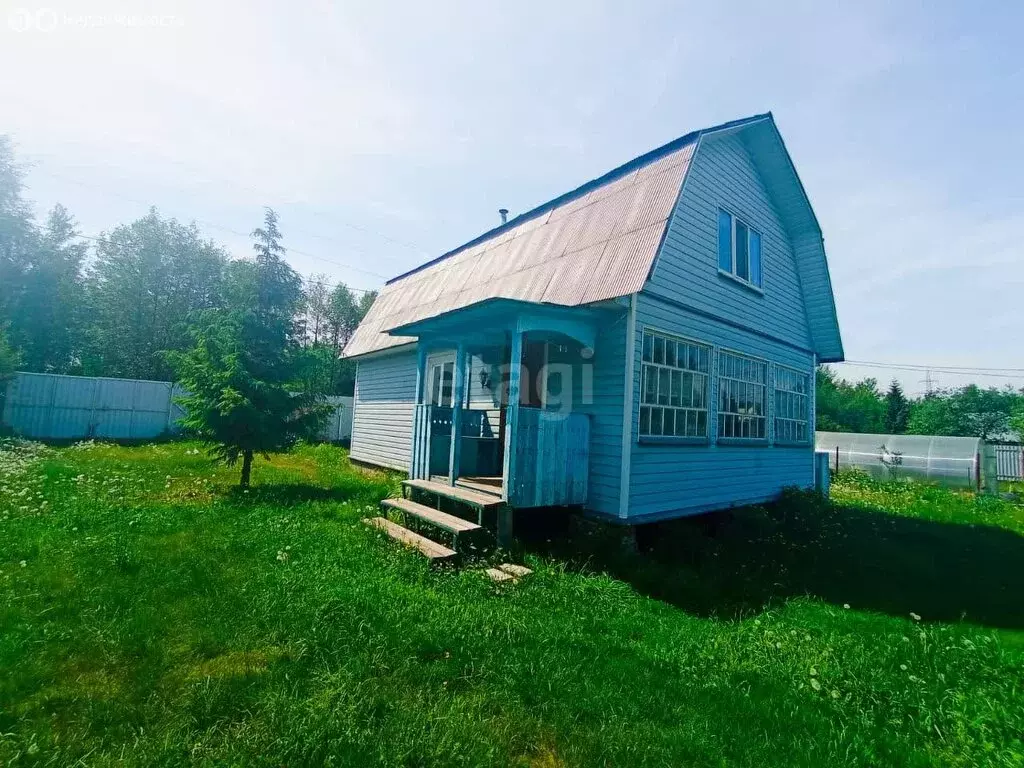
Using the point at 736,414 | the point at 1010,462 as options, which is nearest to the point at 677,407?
the point at 736,414

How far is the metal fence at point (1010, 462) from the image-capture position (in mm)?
19812

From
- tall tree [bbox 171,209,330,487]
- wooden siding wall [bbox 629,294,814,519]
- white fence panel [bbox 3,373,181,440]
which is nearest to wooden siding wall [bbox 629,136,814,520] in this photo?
wooden siding wall [bbox 629,294,814,519]

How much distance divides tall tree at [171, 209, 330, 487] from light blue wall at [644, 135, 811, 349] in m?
7.01

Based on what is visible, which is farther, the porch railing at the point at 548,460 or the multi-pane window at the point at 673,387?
the multi-pane window at the point at 673,387

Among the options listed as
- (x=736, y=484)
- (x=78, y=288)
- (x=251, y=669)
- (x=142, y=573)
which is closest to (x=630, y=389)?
(x=736, y=484)

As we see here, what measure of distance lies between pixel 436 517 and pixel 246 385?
5.21m

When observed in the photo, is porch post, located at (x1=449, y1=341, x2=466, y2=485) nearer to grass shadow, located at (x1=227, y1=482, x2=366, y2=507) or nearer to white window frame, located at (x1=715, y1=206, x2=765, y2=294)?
grass shadow, located at (x1=227, y1=482, x2=366, y2=507)

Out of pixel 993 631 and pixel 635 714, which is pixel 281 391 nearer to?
pixel 635 714

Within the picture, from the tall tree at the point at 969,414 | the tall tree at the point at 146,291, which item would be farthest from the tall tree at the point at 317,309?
the tall tree at the point at 969,414

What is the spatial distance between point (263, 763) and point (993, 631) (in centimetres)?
676

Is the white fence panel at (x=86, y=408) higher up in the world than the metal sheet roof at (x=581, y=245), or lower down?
lower down

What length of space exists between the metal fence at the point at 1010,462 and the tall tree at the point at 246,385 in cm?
2569

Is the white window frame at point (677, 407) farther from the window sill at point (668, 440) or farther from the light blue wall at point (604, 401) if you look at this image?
the light blue wall at point (604, 401)

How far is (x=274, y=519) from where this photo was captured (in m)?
7.04
